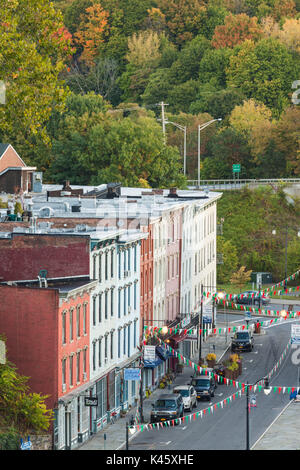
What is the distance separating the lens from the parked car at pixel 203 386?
70812 millimetres

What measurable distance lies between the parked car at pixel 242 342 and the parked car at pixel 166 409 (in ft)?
80.1

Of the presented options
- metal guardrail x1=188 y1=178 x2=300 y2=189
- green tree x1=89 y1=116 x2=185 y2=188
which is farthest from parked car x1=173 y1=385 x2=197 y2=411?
metal guardrail x1=188 y1=178 x2=300 y2=189

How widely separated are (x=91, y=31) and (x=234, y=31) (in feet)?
79.2

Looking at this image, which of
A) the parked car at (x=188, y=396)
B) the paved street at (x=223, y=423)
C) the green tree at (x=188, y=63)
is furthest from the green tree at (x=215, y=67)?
the parked car at (x=188, y=396)

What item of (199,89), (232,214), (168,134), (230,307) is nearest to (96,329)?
(230,307)

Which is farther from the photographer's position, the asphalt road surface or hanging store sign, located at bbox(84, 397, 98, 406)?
the asphalt road surface

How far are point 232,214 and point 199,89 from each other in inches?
1271

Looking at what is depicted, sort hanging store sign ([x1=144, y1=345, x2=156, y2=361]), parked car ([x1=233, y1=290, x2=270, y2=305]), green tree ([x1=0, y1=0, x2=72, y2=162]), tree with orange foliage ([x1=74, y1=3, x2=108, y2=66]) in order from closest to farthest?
green tree ([x1=0, y1=0, x2=72, y2=162]) → hanging store sign ([x1=144, y1=345, x2=156, y2=361]) → parked car ([x1=233, y1=290, x2=270, y2=305]) → tree with orange foliage ([x1=74, y1=3, x2=108, y2=66])

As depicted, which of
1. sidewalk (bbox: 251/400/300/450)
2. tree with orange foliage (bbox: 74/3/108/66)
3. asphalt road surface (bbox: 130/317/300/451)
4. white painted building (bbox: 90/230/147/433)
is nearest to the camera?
sidewalk (bbox: 251/400/300/450)

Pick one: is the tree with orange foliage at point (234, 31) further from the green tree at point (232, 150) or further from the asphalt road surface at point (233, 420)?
the asphalt road surface at point (233, 420)

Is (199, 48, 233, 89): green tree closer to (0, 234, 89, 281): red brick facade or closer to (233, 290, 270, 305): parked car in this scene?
(233, 290, 270, 305): parked car

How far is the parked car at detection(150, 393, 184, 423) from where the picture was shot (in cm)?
6291

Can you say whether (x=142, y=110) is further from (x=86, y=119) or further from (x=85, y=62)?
(x=85, y=62)

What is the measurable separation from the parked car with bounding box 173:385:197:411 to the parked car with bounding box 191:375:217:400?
1.86 metres
